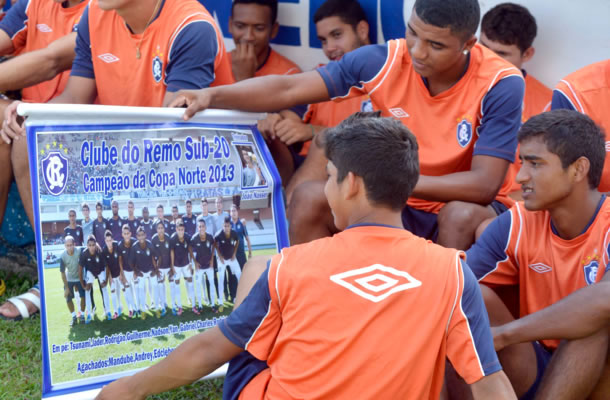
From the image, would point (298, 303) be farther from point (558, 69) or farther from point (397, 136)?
point (558, 69)

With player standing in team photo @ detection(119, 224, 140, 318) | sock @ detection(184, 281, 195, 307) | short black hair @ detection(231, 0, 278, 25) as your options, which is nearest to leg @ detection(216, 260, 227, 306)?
sock @ detection(184, 281, 195, 307)

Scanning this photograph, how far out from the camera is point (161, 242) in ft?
9.26

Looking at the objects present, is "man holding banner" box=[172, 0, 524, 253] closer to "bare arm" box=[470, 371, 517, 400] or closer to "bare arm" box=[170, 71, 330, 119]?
"bare arm" box=[170, 71, 330, 119]

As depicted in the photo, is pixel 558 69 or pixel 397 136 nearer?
pixel 397 136

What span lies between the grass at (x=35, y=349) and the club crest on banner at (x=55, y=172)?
31 centimetres

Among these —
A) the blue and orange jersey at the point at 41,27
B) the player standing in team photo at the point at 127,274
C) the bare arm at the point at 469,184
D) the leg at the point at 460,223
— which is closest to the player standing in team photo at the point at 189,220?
the player standing in team photo at the point at 127,274

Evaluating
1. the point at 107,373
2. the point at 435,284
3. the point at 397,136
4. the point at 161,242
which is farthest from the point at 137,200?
the point at 435,284

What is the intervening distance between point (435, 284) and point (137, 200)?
4.71ft

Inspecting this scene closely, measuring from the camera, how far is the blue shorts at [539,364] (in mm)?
2414

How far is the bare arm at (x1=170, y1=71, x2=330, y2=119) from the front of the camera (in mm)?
2994

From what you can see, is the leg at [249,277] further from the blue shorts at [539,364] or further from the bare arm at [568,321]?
the blue shorts at [539,364]

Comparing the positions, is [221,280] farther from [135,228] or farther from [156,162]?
[156,162]

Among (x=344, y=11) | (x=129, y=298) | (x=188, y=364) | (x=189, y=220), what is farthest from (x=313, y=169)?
(x=188, y=364)

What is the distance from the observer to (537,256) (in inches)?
105
